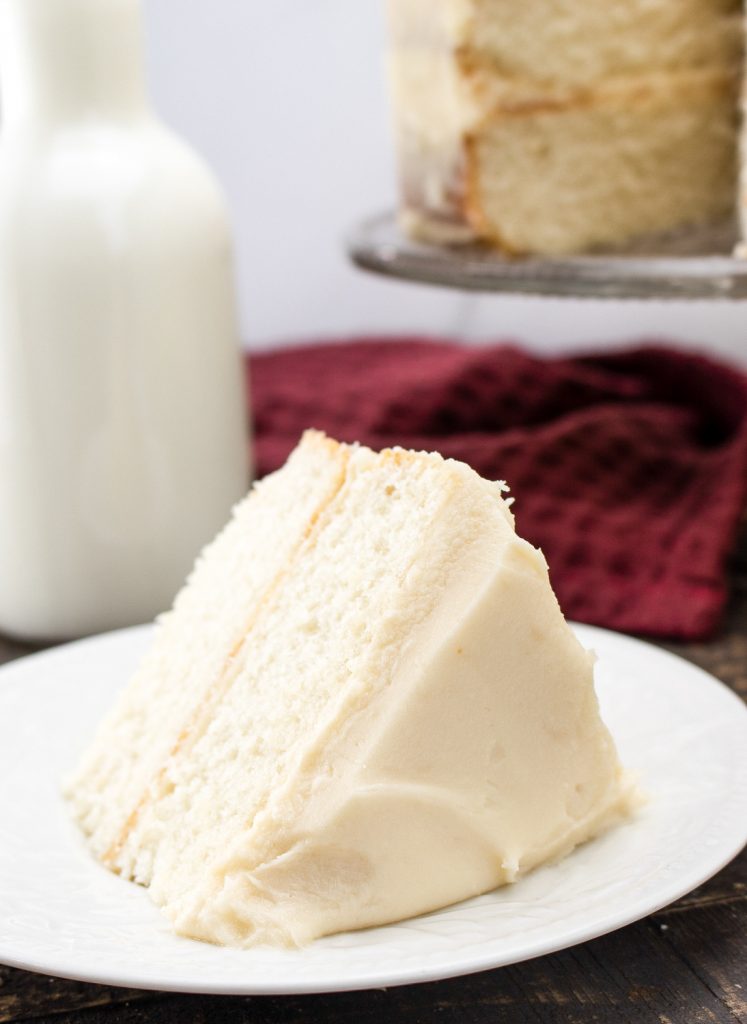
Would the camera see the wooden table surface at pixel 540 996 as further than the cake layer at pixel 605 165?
No

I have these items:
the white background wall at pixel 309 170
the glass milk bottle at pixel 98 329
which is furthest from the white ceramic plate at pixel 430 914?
the white background wall at pixel 309 170

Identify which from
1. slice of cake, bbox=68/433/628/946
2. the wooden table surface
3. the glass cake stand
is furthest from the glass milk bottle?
the wooden table surface

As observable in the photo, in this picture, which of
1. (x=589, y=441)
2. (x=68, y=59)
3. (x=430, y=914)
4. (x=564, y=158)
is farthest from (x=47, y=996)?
(x=564, y=158)

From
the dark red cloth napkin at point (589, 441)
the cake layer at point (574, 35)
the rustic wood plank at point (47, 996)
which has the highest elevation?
the cake layer at point (574, 35)

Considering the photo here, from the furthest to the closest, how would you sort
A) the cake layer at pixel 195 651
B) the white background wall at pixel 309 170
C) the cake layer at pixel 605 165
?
1. the white background wall at pixel 309 170
2. the cake layer at pixel 605 165
3. the cake layer at pixel 195 651

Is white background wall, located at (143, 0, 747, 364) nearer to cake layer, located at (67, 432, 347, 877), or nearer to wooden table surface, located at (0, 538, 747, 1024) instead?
cake layer, located at (67, 432, 347, 877)

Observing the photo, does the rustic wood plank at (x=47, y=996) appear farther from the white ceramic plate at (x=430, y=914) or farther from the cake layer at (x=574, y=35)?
the cake layer at (x=574, y=35)

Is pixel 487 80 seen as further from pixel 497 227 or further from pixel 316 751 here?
pixel 316 751
